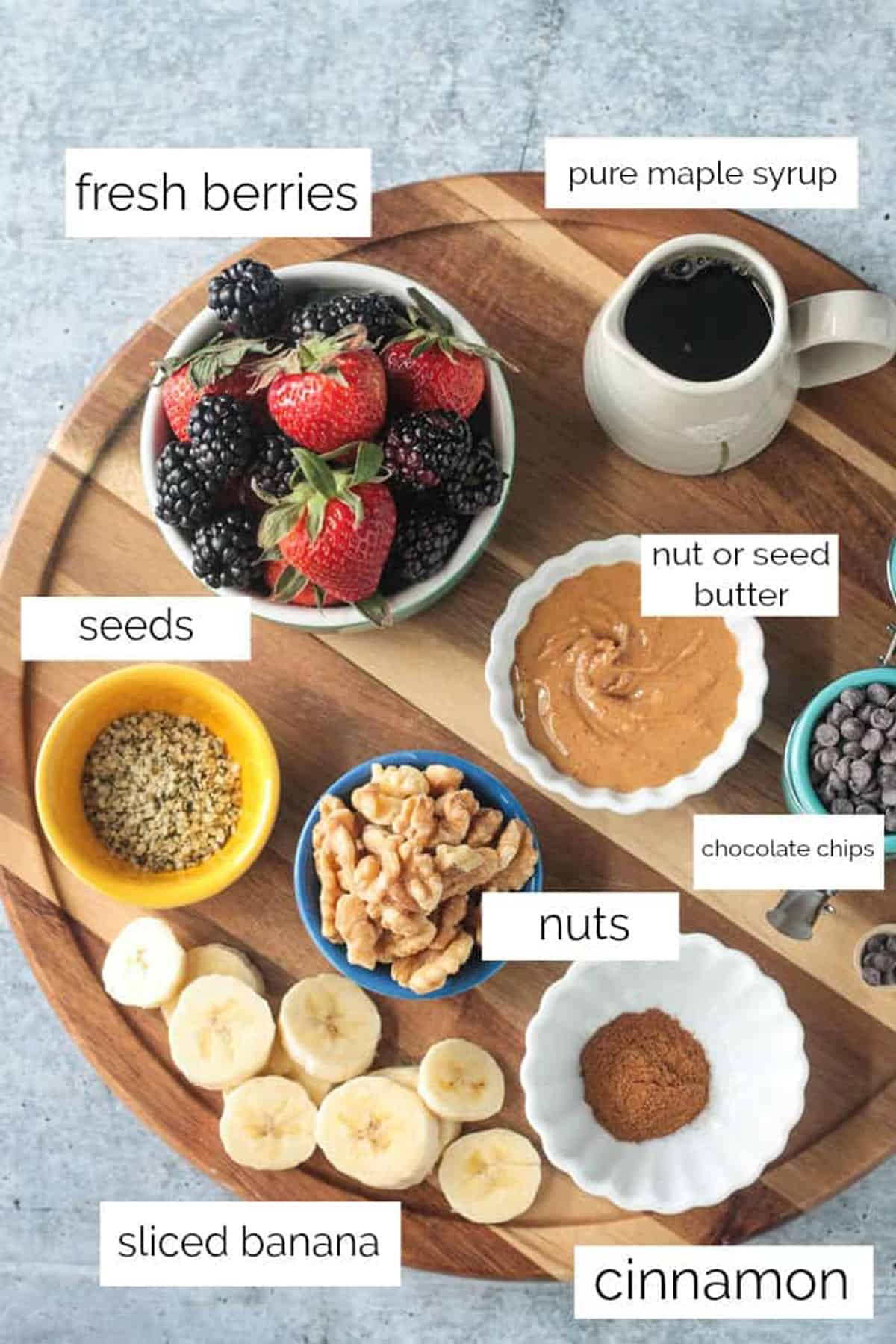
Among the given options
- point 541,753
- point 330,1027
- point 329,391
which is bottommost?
point 330,1027

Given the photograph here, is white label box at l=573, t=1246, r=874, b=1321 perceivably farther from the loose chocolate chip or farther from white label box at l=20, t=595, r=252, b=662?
white label box at l=20, t=595, r=252, b=662

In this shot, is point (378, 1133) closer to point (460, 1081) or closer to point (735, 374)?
point (460, 1081)

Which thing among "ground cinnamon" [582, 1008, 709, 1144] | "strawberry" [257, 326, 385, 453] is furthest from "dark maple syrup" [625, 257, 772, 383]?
"ground cinnamon" [582, 1008, 709, 1144]

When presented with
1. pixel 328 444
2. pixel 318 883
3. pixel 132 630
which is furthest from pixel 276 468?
pixel 318 883

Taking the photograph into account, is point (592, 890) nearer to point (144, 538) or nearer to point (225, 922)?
point (225, 922)

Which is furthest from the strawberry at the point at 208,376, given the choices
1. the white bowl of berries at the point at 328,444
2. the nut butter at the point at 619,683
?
the nut butter at the point at 619,683

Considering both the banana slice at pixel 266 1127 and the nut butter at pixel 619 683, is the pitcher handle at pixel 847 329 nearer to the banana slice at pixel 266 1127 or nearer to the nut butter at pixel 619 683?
the nut butter at pixel 619 683
